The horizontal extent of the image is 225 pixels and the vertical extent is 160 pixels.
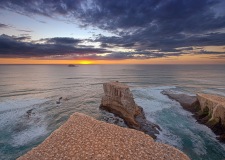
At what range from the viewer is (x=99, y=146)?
10.9m

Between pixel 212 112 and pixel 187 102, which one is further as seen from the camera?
pixel 187 102

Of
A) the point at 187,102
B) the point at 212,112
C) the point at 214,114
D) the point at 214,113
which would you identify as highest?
the point at 214,113

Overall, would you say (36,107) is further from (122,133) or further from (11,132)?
(122,133)

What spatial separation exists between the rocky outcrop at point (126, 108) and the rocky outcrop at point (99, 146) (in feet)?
51.6

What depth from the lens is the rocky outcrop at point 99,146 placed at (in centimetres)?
1001

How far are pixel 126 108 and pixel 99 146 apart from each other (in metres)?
20.9

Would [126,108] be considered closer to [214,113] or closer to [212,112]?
[214,113]

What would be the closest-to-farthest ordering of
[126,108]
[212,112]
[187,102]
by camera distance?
[212,112] < [126,108] < [187,102]

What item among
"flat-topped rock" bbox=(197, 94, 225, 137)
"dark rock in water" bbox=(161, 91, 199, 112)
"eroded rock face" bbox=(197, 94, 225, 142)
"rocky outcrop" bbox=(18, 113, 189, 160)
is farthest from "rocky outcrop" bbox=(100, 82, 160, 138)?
"rocky outcrop" bbox=(18, 113, 189, 160)

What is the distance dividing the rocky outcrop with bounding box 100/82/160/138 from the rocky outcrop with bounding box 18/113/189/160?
15.7 m

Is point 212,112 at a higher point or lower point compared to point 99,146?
lower

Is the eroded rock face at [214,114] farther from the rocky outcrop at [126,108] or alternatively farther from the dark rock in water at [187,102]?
the rocky outcrop at [126,108]

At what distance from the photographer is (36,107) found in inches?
1547

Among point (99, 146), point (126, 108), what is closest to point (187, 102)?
point (126, 108)
